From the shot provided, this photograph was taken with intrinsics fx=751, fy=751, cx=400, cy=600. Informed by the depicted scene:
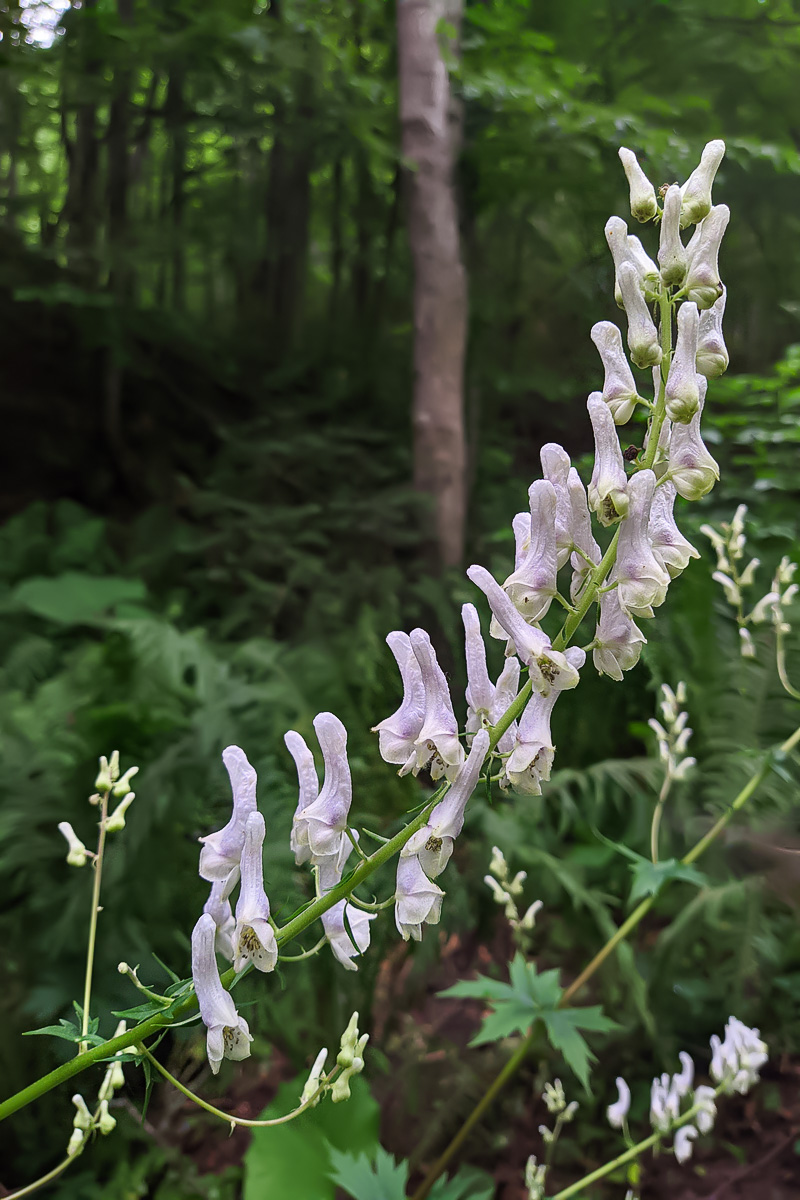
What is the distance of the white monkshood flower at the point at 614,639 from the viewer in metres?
0.53

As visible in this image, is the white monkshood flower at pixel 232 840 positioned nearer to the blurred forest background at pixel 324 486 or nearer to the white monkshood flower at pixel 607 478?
the white monkshood flower at pixel 607 478

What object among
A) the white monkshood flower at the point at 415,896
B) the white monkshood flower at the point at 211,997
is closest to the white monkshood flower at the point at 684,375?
the white monkshood flower at the point at 415,896

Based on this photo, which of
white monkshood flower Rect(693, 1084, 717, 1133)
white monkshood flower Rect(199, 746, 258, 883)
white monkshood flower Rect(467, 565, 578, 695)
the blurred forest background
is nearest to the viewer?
white monkshood flower Rect(467, 565, 578, 695)

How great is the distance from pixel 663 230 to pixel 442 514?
110 inches

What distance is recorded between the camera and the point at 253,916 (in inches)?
20.1

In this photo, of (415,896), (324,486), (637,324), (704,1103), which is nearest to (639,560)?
(637,324)

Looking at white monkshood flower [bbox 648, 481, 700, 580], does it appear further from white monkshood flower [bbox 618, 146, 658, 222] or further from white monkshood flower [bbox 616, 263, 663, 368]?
white monkshood flower [bbox 618, 146, 658, 222]

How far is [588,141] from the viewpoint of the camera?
3.10 meters

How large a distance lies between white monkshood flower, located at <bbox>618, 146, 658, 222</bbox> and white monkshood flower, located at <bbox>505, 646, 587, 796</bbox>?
0.32 meters

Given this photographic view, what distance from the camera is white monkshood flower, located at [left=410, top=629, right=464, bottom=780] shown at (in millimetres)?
521

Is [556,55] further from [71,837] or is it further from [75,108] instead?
[71,837]

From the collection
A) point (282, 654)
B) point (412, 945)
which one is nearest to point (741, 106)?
point (282, 654)

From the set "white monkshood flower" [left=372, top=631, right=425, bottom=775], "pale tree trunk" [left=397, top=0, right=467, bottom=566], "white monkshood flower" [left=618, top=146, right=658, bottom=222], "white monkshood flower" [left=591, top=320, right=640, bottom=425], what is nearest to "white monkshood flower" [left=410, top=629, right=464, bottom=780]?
"white monkshood flower" [left=372, top=631, right=425, bottom=775]

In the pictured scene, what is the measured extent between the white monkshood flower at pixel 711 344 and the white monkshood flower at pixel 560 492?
0.12 m
